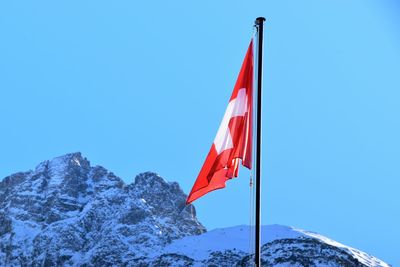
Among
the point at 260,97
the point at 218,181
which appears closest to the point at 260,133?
the point at 260,97

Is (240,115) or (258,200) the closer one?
(258,200)


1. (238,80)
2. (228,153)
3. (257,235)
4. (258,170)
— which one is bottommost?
(257,235)

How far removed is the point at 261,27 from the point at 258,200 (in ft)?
14.0

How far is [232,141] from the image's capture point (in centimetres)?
1873

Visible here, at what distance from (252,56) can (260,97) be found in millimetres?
2007

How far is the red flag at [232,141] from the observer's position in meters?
18.6

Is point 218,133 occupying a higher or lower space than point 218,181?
higher

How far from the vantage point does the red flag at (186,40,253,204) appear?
1861 cm

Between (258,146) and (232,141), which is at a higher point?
(232,141)

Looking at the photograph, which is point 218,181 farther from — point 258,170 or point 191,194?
point 258,170

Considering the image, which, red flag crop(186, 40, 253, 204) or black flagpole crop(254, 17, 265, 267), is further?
red flag crop(186, 40, 253, 204)

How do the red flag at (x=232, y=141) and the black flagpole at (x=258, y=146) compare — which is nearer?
the black flagpole at (x=258, y=146)

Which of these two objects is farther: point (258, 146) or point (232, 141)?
point (232, 141)

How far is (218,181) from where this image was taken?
18812 mm
